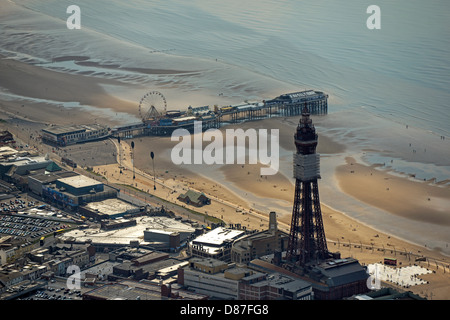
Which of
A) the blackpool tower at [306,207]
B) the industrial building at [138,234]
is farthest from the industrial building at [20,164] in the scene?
the blackpool tower at [306,207]

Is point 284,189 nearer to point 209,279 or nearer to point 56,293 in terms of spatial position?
point 209,279

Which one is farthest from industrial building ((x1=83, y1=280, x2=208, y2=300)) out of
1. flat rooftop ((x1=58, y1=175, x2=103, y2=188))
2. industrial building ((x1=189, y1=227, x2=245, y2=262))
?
flat rooftop ((x1=58, y1=175, x2=103, y2=188))

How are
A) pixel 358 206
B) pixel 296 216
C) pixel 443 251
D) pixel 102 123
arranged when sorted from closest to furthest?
1. pixel 296 216
2. pixel 443 251
3. pixel 358 206
4. pixel 102 123

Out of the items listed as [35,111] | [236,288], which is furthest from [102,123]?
[236,288]

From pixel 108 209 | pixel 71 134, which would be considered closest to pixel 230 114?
pixel 71 134

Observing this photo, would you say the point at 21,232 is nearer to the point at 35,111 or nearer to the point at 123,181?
the point at 123,181

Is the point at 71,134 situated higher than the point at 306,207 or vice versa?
the point at 306,207
